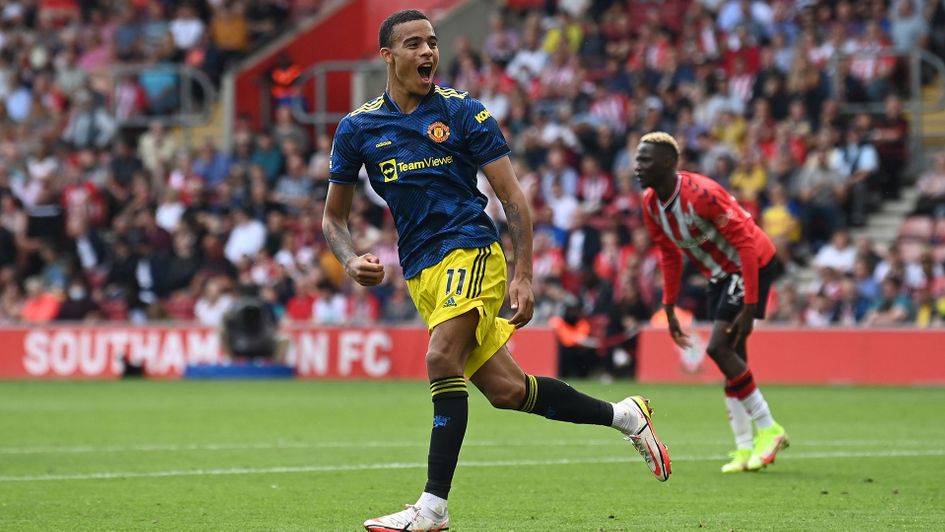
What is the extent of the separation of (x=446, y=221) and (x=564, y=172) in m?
16.6

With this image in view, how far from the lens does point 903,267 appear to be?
20.5m

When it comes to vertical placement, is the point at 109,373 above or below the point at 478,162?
below

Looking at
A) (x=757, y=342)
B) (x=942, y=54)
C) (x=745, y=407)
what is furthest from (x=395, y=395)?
(x=942, y=54)

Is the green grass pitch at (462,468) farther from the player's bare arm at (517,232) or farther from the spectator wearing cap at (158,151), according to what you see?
the spectator wearing cap at (158,151)

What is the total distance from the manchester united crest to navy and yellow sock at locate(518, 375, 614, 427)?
3.90 ft

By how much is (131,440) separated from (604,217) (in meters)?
11.4

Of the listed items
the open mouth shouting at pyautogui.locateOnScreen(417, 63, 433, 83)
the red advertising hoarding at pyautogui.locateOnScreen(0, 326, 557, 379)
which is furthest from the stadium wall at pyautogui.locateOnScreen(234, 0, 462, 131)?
the open mouth shouting at pyautogui.locateOnScreen(417, 63, 433, 83)

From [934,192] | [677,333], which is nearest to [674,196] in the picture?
[677,333]

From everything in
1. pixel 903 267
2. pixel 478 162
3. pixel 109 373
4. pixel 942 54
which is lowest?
pixel 109 373

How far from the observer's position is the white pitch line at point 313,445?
12172 millimetres

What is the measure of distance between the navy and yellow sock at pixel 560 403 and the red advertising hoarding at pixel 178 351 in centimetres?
1347

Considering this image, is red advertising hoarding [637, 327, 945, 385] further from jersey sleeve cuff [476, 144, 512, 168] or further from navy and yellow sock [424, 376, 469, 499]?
navy and yellow sock [424, 376, 469, 499]

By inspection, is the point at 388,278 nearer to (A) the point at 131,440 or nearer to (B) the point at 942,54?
(B) the point at 942,54

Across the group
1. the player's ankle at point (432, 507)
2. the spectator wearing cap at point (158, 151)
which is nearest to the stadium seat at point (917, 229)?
the spectator wearing cap at point (158, 151)
